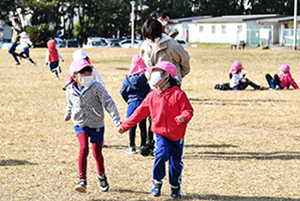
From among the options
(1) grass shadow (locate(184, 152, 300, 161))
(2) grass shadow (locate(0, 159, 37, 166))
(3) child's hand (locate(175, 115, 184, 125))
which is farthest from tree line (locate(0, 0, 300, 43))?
(3) child's hand (locate(175, 115, 184, 125))

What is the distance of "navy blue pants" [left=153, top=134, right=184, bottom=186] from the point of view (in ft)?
15.8

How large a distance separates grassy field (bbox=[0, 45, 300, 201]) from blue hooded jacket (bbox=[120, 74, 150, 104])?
86 cm

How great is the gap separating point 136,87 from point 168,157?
213 centimetres

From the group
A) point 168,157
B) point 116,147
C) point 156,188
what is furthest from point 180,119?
point 116,147

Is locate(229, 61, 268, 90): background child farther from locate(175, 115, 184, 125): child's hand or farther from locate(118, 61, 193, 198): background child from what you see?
locate(175, 115, 184, 125): child's hand

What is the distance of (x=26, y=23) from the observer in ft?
198

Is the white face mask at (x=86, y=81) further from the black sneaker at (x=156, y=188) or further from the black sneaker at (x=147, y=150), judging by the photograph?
the black sneaker at (x=147, y=150)

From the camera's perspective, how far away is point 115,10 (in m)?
61.0

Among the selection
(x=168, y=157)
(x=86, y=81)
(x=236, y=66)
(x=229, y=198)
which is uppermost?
(x=86, y=81)

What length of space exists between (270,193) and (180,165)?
113 centimetres

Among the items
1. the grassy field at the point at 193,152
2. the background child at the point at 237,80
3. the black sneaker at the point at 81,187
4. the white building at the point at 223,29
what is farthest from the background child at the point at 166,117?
the white building at the point at 223,29

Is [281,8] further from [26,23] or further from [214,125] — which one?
[214,125]

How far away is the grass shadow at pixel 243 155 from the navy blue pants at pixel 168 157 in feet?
6.72

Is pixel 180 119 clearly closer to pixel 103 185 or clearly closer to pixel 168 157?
pixel 168 157
